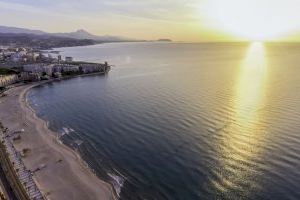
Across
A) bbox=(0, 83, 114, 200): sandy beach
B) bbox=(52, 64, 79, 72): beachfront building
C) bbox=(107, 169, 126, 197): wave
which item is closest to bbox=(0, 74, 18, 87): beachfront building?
bbox=(52, 64, 79, 72): beachfront building

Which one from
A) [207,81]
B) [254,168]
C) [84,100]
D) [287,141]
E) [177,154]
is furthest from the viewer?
[207,81]

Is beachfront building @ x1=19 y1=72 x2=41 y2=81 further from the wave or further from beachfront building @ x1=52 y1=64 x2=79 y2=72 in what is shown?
the wave

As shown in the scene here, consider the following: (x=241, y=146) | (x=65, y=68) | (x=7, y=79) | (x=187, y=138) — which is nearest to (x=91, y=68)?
(x=65, y=68)

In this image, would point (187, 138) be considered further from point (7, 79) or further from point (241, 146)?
point (7, 79)

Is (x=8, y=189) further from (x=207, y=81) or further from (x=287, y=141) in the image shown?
(x=207, y=81)

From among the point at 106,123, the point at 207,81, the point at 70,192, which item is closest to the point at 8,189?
the point at 70,192

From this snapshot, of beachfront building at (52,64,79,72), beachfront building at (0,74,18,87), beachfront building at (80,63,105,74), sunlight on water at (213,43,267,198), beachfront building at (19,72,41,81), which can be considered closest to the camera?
sunlight on water at (213,43,267,198)

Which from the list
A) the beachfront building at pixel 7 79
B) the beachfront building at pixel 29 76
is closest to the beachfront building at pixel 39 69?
the beachfront building at pixel 29 76
